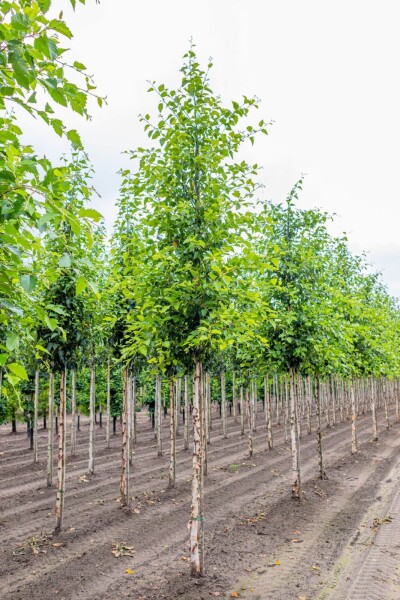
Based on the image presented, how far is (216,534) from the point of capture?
11789mm

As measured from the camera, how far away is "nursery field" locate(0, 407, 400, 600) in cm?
890

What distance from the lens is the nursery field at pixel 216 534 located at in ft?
29.2

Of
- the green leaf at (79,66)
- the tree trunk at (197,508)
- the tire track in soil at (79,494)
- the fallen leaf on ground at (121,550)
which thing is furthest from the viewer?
the tire track in soil at (79,494)

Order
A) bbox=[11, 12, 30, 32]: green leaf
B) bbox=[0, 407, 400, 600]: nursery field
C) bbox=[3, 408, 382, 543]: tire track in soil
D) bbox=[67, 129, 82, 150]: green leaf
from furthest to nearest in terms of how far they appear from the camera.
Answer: bbox=[3, 408, 382, 543]: tire track in soil
bbox=[0, 407, 400, 600]: nursery field
bbox=[67, 129, 82, 150]: green leaf
bbox=[11, 12, 30, 32]: green leaf

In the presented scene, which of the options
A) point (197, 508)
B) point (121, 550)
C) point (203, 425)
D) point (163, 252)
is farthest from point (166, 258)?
point (203, 425)

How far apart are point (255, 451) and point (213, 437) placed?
7.01m

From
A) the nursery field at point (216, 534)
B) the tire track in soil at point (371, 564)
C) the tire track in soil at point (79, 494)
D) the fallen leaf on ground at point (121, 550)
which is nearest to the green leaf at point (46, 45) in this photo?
the nursery field at point (216, 534)

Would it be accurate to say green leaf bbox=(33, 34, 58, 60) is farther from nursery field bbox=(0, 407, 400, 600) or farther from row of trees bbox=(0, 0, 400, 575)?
nursery field bbox=(0, 407, 400, 600)

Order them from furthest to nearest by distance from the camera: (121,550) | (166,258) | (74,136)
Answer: (121,550) < (166,258) < (74,136)

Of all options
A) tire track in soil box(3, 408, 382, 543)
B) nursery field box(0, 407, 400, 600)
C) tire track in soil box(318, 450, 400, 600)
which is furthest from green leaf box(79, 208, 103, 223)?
tire track in soil box(3, 408, 382, 543)

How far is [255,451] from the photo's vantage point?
2538 centimetres

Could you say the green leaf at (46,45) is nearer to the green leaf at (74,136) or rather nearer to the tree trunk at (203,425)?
the green leaf at (74,136)

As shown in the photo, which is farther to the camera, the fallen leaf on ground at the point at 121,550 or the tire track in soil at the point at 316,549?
the fallen leaf on ground at the point at 121,550

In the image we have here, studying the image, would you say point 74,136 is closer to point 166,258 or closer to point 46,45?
point 46,45
